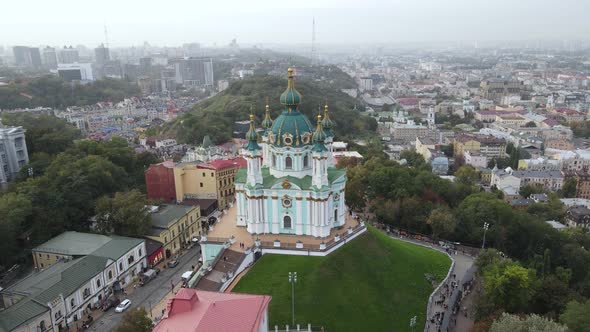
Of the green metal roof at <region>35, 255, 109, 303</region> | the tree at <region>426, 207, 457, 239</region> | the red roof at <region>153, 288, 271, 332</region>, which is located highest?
the red roof at <region>153, 288, 271, 332</region>

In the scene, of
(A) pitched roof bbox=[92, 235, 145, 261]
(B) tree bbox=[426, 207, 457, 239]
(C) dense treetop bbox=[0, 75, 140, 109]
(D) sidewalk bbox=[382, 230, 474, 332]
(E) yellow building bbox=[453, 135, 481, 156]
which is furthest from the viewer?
(C) dense treetop bbox=[0, 75, 140, 109]

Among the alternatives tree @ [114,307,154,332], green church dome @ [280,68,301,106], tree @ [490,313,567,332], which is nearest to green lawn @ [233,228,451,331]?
tree @ [490,313,567,332]

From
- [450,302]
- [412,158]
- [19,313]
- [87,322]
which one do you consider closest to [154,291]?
[87,322]

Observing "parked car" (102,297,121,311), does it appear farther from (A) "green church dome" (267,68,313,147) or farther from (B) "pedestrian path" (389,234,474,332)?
(B) "pedestrian path" (389,234,474,332)

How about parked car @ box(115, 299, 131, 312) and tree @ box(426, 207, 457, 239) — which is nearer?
parked car @ box(115, 299, 131, 312)

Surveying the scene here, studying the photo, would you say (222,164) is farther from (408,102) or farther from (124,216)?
(408,102)

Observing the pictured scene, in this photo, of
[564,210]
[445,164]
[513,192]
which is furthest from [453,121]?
[564,210]

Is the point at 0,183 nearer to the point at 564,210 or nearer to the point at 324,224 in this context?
the point at 324,224
